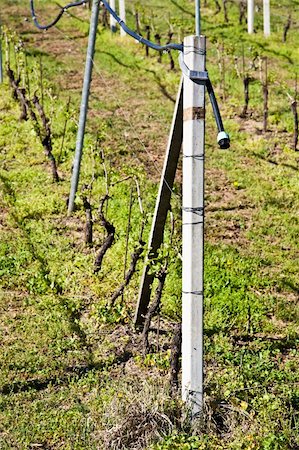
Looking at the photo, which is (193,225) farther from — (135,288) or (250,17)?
(250,17)

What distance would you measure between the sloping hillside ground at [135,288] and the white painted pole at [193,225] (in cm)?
29

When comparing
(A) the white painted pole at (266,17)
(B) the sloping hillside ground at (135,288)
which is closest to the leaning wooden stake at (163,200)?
(B) the sloping hillside ground at (135,288)

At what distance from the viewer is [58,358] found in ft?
18.6

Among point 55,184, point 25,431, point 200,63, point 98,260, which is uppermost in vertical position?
point 200,63

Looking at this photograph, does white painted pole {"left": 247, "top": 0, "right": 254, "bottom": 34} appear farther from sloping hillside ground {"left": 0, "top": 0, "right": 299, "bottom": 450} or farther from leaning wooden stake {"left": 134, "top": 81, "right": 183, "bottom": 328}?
leaning wooden stake {"left": 134, "top": 81, "right": 183, "bottom": 328}

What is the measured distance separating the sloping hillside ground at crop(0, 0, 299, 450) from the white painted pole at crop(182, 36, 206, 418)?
294 millimetres

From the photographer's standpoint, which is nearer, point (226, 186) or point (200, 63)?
point (200, 63)

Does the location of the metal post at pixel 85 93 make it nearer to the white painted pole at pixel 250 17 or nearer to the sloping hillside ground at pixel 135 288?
the sloping hillside ground at pixel 135 288

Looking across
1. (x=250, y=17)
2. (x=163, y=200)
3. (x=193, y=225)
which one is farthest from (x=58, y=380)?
(x=250, y=17)

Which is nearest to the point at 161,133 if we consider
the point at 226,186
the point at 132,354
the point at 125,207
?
the point at 226,186

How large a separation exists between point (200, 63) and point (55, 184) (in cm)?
552

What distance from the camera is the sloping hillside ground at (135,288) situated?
4527 millimetres

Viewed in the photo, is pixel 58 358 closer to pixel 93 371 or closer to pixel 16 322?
pixel 93 371

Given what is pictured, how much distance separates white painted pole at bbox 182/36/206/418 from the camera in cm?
416
